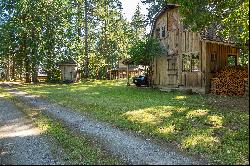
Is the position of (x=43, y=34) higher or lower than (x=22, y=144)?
higher

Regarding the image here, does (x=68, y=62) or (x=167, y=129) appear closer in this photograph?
(x=167, y=129)

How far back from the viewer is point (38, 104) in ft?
68.5

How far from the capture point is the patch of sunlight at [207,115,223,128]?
13.1m

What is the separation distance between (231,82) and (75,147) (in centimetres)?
1640

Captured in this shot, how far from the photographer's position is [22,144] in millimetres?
10969

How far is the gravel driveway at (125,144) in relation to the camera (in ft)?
29.2

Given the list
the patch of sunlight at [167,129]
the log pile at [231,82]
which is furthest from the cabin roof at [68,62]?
the patch of sunlight at [167,129]

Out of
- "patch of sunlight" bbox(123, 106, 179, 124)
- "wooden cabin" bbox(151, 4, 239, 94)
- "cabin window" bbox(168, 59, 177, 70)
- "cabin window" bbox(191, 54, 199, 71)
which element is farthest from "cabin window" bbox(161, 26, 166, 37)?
"patch of sunlight" bbox(123, 106, 179, 124)

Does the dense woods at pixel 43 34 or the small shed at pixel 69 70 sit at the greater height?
the dense woods at pixel 43 34

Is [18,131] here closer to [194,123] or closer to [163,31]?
[194,123]

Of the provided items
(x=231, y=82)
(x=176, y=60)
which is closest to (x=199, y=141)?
(x=231, y=82)

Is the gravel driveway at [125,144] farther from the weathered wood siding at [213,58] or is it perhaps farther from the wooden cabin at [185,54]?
the wooden cabin at [185,54]

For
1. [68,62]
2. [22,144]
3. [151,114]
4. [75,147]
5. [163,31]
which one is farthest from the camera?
[68,62]

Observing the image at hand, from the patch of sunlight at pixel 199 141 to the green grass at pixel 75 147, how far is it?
8.38ft
